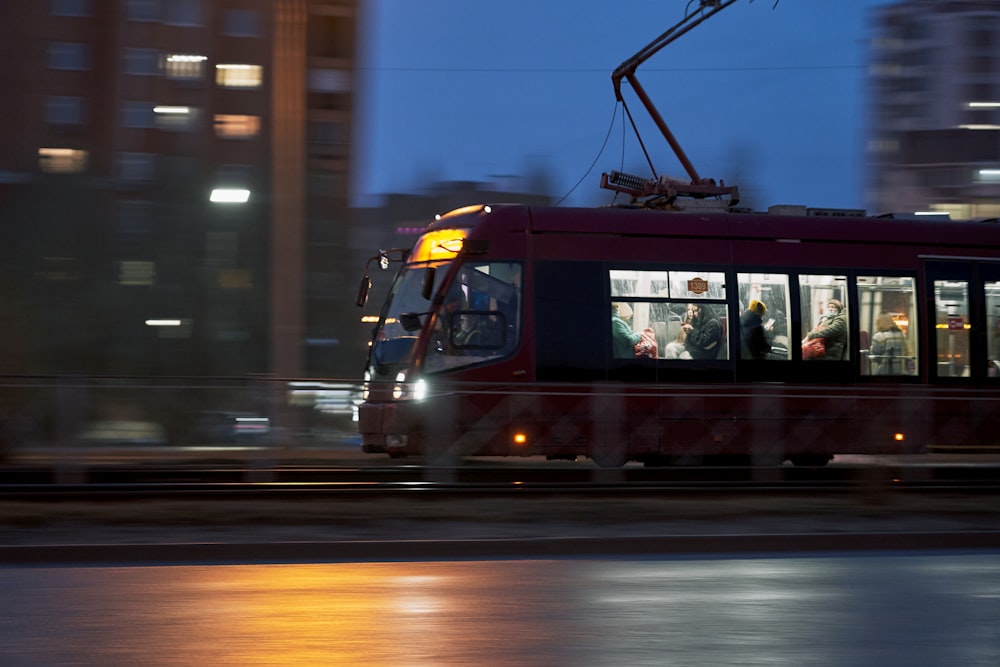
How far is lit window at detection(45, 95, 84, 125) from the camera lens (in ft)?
177

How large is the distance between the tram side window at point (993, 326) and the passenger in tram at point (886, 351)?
133 centimetres

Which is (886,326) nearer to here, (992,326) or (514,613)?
(992,326)

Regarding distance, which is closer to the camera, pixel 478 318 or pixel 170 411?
pixel 170 411

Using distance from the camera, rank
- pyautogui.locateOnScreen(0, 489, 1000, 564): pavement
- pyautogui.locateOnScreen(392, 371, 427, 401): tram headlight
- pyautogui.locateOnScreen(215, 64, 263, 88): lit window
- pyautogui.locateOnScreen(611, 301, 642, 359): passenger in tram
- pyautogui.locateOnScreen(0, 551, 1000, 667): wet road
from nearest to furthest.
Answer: pyautogui.locateOnScreen(0, 551, 1000, 667): wet road → pyautogui.locateOnScreen(0, 489, 1000, 564): pavement → pyautogui.locateOnScreen(392, 371, 427, 401): tram headlight → pyautogui.locateOnScreen(611, 301, 642, 359): passenger in tram → pyautogui.locateOnScreen(215, 64, 263, 88): lit window

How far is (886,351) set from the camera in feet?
56.5

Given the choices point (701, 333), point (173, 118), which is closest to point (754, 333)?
point (701, 333)

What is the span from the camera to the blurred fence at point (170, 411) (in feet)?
44.1

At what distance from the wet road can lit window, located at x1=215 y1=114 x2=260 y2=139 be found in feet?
154

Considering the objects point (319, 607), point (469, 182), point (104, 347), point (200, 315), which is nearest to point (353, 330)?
point (200, 315)

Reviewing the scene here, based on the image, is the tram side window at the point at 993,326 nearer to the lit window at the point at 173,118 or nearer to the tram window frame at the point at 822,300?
the tram window frame at the point at 822,300

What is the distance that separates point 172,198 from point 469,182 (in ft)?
182

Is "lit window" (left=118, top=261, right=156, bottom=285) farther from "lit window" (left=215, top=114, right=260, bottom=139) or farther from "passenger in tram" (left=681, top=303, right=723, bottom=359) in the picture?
"lit window" (left=215, top=114, right=260, bottom=139)

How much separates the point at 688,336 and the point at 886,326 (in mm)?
3060

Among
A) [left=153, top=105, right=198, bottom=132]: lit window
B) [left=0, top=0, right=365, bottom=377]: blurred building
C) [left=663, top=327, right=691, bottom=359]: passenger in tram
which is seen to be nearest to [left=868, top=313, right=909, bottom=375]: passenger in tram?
[left=663, top=327, right=691, bottom=359]: passenger in tram
